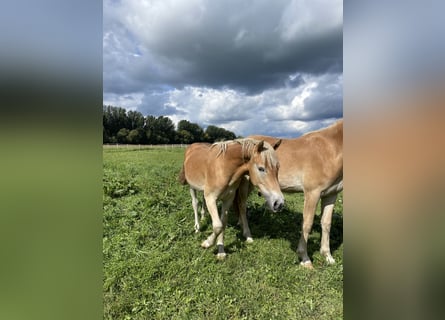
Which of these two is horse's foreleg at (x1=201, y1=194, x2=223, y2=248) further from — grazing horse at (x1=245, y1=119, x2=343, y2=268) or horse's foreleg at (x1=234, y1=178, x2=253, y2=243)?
grazing horse at (x1=245, y1=119, x2=343, y2=268)

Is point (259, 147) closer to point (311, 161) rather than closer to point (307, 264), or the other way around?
point (311, 161)

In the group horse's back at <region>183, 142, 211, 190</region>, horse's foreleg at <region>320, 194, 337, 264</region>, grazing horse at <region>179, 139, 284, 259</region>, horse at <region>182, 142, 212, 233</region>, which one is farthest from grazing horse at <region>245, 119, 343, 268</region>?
horse at <region>182, 142, 212, 233</region>

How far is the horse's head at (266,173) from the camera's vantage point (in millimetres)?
2662

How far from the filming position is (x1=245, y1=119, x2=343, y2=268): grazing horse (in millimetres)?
3188

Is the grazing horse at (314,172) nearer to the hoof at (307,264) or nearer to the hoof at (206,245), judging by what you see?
the hoof at (307,264)

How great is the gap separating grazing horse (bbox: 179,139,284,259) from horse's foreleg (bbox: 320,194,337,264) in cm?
114

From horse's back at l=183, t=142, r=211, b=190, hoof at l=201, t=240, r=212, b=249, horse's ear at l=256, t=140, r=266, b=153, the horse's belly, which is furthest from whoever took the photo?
horse's back at l=183, t=142, r=211, b=190

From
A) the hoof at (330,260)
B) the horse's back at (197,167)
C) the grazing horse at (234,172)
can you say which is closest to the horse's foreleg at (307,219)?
the hoof at (330,260)

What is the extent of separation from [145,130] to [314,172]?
2.22 metres

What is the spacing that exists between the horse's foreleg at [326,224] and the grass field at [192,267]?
0.10 metres

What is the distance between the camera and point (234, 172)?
3.05 meters
